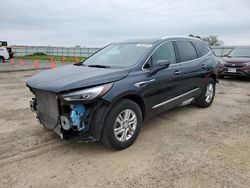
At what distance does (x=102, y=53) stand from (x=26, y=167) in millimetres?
2703

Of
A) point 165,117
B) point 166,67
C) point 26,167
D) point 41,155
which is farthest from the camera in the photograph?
point 165,117

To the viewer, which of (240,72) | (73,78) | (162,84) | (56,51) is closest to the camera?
(73,78)

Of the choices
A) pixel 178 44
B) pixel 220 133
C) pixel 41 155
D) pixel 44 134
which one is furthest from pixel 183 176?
pixel 178 44

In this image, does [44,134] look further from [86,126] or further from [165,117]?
[165,117]

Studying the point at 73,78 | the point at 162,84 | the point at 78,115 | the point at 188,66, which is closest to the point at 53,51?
the point at 188,66

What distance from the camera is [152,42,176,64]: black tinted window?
170 inches

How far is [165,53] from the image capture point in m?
4.60

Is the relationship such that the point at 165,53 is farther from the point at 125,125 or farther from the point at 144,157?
the point at 144,157

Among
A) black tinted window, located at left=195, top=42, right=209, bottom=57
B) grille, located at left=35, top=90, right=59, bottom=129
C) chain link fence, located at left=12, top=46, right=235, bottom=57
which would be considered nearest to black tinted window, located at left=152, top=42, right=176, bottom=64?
black tinted window, located at left=195, top=42, right=209, bottom=57

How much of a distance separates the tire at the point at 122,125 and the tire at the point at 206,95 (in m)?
2.58

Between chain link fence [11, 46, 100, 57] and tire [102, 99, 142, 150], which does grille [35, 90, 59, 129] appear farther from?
chain link fence [11, 46, 100, 57]

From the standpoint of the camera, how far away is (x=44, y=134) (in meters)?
4.36

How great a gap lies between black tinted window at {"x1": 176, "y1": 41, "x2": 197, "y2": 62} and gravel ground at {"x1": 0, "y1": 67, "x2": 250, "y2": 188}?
1.31 meters

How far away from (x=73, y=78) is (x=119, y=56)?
1.32 meters
